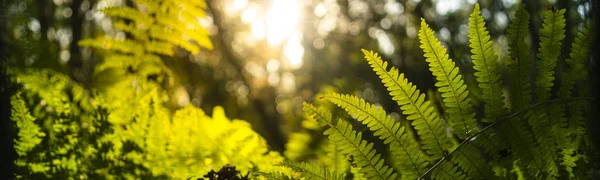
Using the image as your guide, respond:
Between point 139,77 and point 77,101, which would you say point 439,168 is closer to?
point 77,101

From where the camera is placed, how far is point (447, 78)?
1.72 ft

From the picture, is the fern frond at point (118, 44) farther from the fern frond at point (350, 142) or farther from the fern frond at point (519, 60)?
the fern frond at point (519, 60)

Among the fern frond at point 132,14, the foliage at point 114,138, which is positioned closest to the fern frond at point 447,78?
the foliage at point 114,138

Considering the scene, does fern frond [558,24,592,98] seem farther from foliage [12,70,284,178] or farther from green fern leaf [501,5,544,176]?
foliage [12,70,284,178]

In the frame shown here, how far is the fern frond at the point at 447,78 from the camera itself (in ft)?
1.70

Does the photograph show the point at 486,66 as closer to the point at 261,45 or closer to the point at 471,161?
the point at 471,161

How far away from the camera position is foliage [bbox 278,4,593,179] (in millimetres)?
514

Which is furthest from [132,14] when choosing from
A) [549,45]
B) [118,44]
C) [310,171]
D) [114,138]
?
[549,45]

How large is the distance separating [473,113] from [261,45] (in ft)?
9.43

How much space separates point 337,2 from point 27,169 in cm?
669

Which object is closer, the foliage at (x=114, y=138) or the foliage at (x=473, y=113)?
the foliage at (x=473, y=113)

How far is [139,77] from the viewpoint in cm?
103

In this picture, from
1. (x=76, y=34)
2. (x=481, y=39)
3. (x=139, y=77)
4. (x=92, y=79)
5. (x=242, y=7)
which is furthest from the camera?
(x=76, y=34)

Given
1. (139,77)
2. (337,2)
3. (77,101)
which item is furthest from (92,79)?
(337,2)
